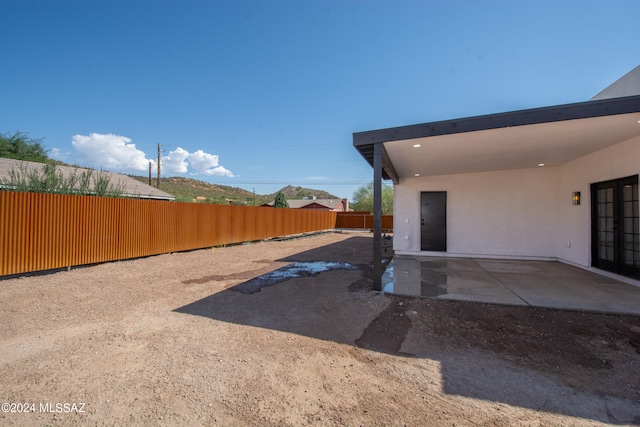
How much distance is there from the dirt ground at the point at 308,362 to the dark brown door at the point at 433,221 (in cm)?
477

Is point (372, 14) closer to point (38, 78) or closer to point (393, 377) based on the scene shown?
point (393, 377)

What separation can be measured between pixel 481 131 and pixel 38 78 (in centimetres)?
1396

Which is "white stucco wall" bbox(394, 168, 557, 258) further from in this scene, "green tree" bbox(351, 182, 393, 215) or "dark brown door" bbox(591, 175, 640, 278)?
"green tree" bbox(351, 182, 393, 215)

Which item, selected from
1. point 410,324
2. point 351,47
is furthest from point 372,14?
point 410,324

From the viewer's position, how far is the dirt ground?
5.97 ft

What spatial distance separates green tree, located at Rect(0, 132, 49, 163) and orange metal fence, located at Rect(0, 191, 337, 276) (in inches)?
649

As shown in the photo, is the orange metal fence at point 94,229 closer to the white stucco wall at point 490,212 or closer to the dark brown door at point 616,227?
the white stucco wall at point 490,212

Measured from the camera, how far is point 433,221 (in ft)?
27.9

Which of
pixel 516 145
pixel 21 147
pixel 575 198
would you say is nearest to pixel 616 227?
pixel 575 198

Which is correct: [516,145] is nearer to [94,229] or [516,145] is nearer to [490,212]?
[490,212]

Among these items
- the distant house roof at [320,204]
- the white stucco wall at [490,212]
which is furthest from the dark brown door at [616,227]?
the distant house roof at [320,204]

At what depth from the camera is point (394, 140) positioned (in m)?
4.52

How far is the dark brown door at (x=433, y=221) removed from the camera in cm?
842

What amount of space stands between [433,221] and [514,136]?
4.32 metres
